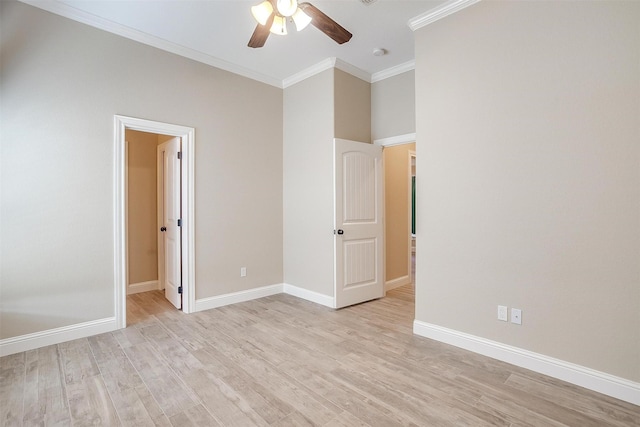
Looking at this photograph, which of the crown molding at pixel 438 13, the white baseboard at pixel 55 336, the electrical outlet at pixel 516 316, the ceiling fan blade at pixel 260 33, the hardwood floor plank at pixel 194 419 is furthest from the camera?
the crown molding at pixel 438 13

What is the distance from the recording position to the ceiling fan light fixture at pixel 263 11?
2.12 meters

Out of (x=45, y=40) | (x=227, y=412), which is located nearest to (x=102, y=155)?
(x=45, y=40)

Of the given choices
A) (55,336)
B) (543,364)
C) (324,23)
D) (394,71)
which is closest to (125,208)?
(55,336)

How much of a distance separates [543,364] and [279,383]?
1.98 metres

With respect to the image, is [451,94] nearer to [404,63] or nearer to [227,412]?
[404,63]

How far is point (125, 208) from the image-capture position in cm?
316

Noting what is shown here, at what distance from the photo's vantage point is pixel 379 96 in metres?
4.21

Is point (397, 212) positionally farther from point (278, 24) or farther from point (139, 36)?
point (139, 36)

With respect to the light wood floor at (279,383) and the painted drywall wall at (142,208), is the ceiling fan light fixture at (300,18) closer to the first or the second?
the light wood floor at (279,383)

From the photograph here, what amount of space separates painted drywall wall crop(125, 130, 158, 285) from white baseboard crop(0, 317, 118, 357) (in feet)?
5.09

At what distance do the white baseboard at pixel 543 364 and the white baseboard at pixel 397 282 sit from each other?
165 centimetres

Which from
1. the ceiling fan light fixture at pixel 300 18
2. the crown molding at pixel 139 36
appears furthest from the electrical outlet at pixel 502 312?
the crown molding at pixel 139 36

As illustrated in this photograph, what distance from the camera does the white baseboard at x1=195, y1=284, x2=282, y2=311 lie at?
12.3ft

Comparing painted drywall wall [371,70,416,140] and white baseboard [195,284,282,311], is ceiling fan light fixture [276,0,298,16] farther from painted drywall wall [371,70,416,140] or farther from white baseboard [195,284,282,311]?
A: white baseboard [195,284,282,311]
